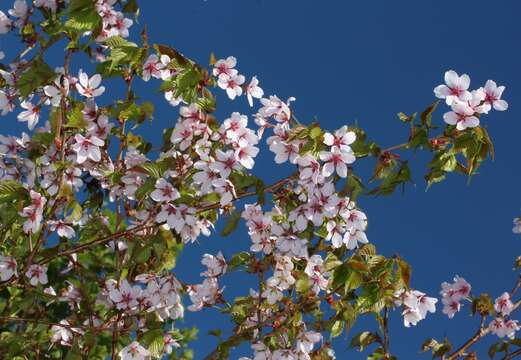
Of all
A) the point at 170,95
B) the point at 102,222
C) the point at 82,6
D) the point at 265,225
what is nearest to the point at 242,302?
the point at 265,225

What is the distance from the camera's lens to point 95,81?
4527 millimetres

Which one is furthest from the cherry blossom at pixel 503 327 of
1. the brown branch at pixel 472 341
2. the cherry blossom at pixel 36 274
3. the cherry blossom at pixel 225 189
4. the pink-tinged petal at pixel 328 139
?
the cherry blossom at pixel 36 274

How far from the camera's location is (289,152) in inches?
163

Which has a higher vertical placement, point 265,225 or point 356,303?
point 265,225

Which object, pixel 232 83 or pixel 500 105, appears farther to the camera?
pixel 232 83

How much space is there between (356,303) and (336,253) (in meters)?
0.39

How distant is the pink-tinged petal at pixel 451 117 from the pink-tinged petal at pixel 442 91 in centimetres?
9

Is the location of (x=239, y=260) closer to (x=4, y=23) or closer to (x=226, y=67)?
(x=226, y=67)

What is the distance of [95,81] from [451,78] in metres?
2.12

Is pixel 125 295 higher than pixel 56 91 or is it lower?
lower

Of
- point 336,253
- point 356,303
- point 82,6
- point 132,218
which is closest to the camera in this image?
point 82,6

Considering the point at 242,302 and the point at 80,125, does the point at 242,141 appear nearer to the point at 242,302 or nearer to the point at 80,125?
the point at 80,125

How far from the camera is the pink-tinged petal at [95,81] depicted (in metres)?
4.52

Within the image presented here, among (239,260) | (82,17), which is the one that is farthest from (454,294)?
(82,17)
